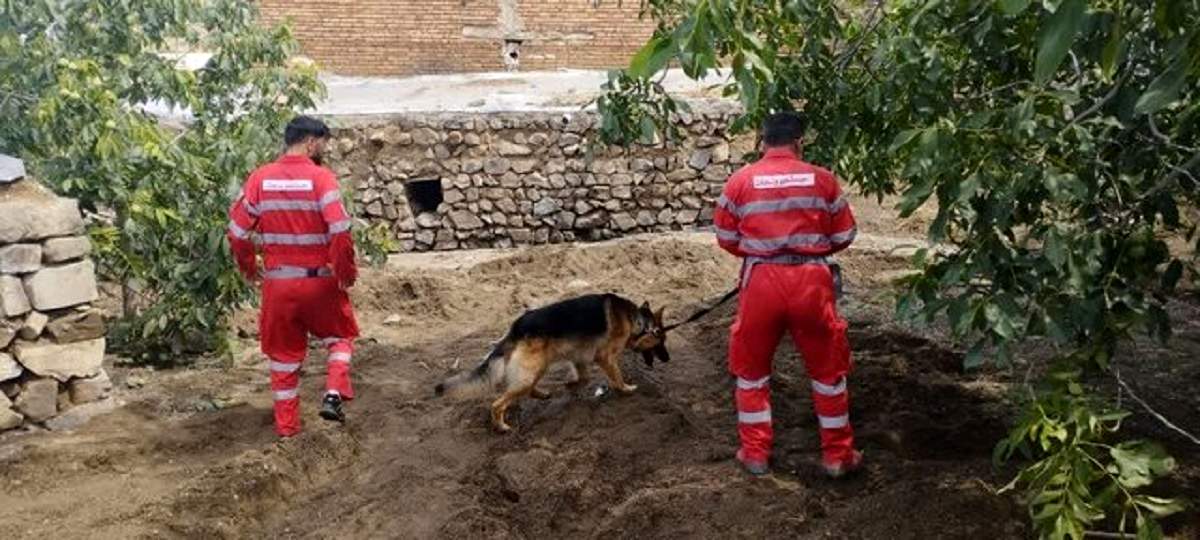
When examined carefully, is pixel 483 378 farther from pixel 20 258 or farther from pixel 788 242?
pixel 20 258

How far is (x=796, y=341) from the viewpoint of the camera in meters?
4.81

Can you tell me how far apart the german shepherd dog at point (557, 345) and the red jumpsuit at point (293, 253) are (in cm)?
83

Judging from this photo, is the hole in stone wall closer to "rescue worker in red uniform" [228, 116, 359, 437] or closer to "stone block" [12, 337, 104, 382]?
"stone block" [12, 337, 104, 382]

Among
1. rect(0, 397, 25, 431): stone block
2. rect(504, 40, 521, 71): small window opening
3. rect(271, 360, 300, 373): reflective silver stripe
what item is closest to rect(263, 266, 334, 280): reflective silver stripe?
rect(271, 360, 300, 373): reflective silver stripe

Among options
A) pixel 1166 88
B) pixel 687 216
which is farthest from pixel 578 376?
pixel 687 216

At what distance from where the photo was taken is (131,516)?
479cm

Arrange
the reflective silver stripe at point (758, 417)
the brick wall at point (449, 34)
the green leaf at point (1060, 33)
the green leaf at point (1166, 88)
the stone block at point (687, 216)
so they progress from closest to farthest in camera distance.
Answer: the green leaf at point (1060, 33) → the green leaf at point (1166, 88) → the reflective silver stripe at point (758, 417) → the stone block at point (687, 216) → the brick wall at point (449, 34)

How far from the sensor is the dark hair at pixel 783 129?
477 centimetres

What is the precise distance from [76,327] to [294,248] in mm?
1519

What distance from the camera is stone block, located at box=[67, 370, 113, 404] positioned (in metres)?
6.07

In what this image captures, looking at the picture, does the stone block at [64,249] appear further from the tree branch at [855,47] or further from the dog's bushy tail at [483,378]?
the tree branch at [855,47]

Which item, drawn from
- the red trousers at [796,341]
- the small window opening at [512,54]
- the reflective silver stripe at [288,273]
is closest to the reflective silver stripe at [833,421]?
the red trousers at [796,341]

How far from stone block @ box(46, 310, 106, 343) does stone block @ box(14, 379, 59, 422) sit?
27 centimetres

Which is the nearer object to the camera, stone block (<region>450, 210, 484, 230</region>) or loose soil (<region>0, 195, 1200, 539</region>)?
loose soil (<region>0, 195, 1200, 539</region>)
